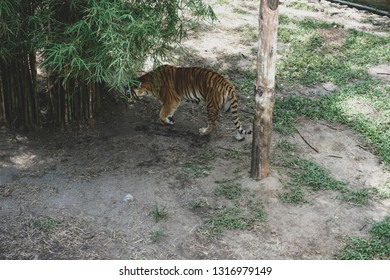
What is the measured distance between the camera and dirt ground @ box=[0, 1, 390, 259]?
4.72 metres

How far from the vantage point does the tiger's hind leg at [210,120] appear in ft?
21.1

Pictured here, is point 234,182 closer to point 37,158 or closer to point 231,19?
point 37,158

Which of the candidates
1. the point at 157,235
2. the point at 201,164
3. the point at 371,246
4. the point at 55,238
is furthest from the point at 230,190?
the point at 55,238

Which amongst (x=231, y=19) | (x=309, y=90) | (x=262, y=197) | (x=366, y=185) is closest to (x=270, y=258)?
(x=262, y=197)

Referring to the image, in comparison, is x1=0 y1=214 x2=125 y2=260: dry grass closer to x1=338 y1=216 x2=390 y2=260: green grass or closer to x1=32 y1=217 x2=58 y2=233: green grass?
x1=32 y1=217 x2=58 y2=233: green grass

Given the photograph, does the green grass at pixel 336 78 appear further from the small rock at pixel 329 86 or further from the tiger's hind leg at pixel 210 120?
the tiger's hind leg at pixel 210 120

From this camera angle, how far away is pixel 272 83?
5.35 meters

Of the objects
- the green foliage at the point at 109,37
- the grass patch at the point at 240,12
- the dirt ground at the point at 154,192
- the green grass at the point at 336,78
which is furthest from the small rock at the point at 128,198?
the grass patch at the point at 240,12

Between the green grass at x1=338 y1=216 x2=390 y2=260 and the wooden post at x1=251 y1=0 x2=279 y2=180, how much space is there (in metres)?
1.20

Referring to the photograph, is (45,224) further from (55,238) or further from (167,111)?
(167,111)

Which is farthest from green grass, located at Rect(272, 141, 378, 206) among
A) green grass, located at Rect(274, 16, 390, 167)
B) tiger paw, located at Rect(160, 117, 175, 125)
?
tiger paw, located at Rect(160, 117, 175, 125)

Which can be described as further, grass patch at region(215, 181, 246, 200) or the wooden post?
grass patch at region(215, 181, 246, 200)

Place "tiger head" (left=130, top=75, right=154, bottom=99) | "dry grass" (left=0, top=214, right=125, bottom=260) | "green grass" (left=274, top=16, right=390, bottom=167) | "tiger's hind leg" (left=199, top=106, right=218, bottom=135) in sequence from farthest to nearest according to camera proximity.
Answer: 1. "green grass" (left=274, top=16, right=390, bottom=167)
2. "tiger head" (left=130, top=75, right=154, bottom=99)
3. "tiger's hind leg" (left=199, top=106, right=218, bottom=135)
4. "dry grass" (left=0, top=214, right=125, bottom=260)

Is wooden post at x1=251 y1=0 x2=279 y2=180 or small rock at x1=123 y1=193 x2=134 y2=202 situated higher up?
wooden post at x1=251 y1=0 x2=279 y2=180
